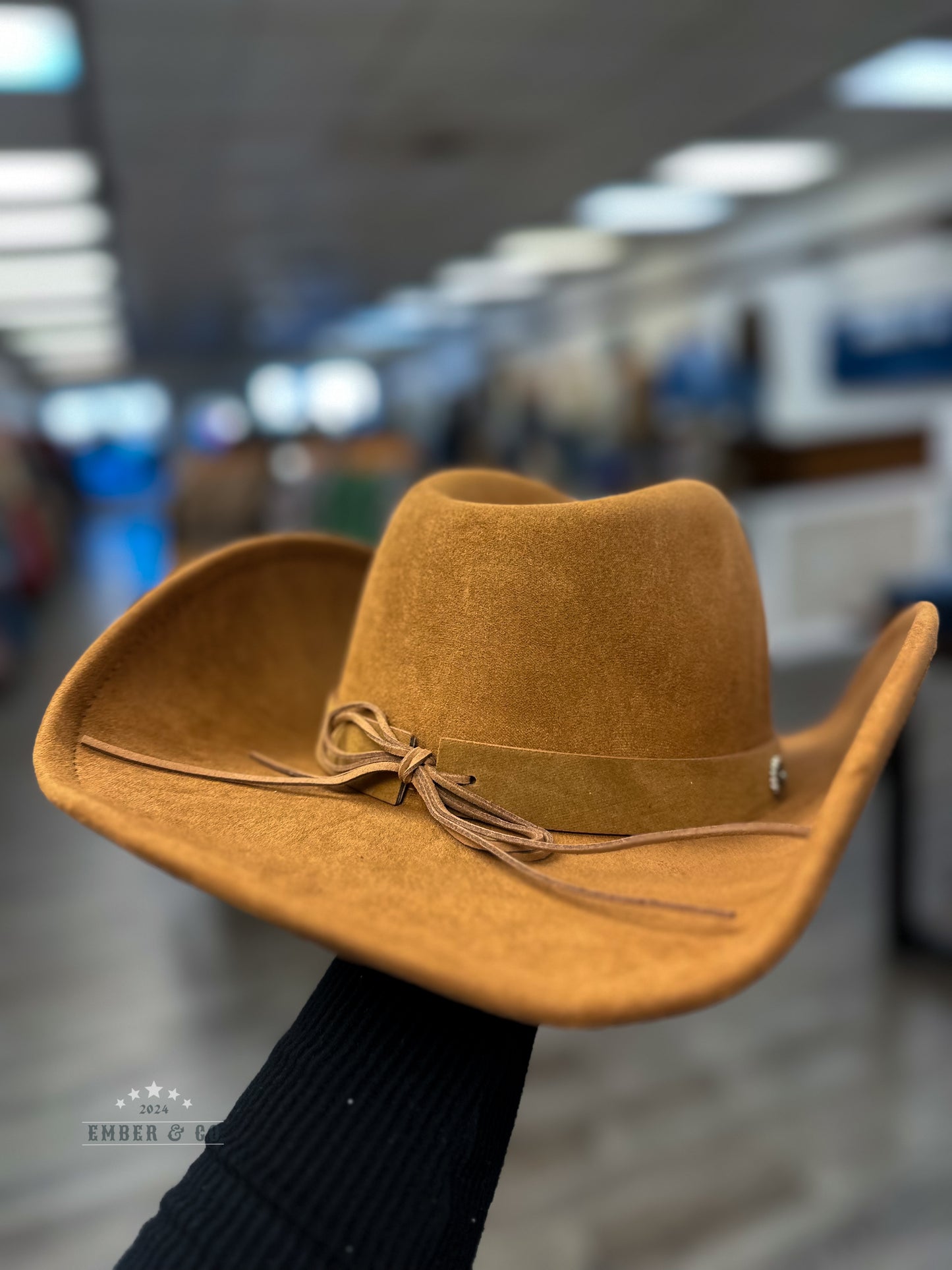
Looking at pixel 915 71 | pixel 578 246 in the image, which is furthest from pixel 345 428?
pixel 915 71

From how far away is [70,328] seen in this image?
14.4 metres

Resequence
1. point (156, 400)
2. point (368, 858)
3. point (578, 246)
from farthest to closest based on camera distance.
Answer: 1. point (156, 400)
2. point (578, 246)
3. point (368, 858)

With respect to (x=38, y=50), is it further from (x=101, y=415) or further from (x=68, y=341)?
(x=101, y=415)

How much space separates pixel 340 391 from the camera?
23.7 metres

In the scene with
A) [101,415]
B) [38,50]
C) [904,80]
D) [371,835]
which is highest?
[38,50]

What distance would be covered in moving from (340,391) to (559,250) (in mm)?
14375

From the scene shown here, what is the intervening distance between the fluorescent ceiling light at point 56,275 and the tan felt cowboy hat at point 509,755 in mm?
9130

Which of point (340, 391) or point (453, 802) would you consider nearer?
point (453, 802)

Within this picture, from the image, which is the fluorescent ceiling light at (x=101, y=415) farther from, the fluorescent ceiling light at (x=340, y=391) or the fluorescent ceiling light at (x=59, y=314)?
the fluorescent ceiling light at (x=59, y=314)

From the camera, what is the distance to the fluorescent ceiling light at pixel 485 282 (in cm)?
1077

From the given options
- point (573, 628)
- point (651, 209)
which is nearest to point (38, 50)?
point (573, 628)

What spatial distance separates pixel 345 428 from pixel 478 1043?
21.7 metres

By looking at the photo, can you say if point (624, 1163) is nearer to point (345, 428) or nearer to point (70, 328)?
point (70, 328)

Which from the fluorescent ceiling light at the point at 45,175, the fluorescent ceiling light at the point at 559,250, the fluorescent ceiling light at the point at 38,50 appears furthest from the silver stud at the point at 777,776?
the fluorescent ceiling light at the point at 559,250
